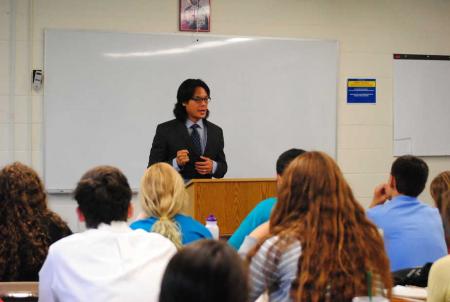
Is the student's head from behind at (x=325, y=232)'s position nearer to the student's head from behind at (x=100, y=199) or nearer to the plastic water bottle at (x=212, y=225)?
the student's head from behind at (x=100, y=199)

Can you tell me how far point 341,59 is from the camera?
248 inches

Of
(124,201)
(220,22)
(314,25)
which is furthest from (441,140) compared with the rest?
(124,201)

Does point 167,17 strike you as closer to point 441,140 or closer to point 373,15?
point 373,15

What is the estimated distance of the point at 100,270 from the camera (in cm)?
211

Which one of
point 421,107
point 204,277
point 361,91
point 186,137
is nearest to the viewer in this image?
point 204,277

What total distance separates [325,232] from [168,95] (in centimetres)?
408

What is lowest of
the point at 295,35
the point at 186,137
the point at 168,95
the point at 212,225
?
the point at 212,225

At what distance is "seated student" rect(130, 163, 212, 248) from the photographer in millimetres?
2750

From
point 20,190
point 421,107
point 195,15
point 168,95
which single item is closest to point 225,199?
point 20,190

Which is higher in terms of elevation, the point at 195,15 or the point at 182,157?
the point at 195,15

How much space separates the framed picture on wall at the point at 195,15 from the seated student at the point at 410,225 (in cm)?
307

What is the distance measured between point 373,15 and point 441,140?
1442 mm

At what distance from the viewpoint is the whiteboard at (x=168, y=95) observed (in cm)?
566

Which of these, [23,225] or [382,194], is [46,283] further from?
[382,194]
